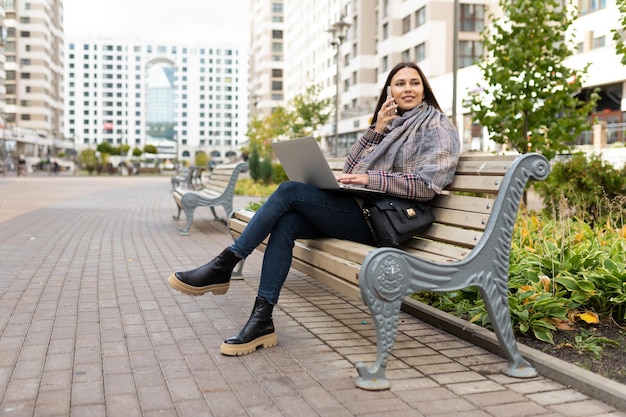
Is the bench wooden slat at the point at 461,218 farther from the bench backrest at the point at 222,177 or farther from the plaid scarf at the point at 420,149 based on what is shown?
the bench backrest at the point at 222,177

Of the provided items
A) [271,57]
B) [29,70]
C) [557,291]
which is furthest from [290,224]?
[271,57]

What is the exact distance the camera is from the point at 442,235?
13.0ft

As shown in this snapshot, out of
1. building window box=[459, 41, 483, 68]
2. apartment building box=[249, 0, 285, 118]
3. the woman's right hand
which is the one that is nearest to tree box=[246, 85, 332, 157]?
building window box=[459, 41, 483, 68]

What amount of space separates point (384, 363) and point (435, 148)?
1.32m

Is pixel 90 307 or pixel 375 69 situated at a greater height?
pixel 375 69

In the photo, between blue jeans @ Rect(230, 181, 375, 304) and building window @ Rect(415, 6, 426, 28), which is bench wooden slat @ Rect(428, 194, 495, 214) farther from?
Result: building window @ Rect(415, 6, 426, 28)

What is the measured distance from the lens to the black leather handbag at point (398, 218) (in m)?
3.97

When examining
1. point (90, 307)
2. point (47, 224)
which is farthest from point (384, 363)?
point (47, 224)

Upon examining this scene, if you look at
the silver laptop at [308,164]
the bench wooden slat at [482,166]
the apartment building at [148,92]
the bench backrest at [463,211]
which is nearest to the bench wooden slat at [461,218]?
the bench backrest at [463,211]

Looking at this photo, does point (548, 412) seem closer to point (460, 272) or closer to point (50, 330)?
point (460, 272)

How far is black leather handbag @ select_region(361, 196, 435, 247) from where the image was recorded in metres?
3.97

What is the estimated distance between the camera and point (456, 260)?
368 cm

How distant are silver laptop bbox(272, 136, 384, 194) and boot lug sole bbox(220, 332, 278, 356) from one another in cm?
95

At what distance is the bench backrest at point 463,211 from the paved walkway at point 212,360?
A: 24.1 inches
